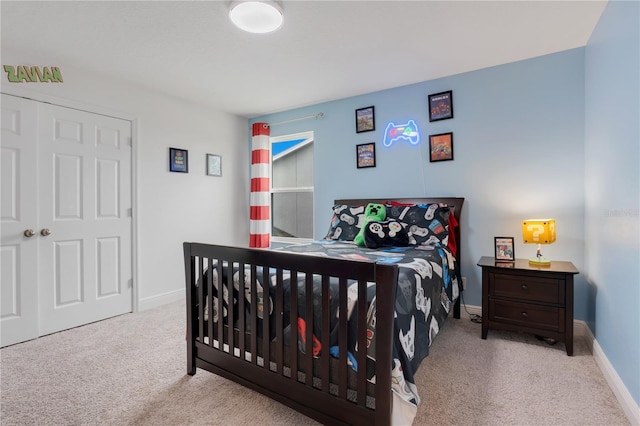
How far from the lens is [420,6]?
193cm

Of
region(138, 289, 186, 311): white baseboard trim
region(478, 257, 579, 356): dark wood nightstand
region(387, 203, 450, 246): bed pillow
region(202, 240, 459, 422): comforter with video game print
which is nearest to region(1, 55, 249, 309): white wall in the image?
region(138, 289, 186, 311): white baseboard trim

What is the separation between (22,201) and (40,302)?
855mm

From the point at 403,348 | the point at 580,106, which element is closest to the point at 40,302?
the point at 403,348

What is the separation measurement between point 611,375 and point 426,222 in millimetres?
1518

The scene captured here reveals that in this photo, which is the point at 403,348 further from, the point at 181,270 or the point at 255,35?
the point at 181,270

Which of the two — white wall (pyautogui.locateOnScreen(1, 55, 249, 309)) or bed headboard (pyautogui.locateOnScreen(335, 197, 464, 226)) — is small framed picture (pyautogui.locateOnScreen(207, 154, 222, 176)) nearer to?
white wall (pyautogui.locateOnScreen(1, 55, 249, 309))

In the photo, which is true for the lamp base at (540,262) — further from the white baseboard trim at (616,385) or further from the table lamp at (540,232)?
the white baseboard trim at (616,385)

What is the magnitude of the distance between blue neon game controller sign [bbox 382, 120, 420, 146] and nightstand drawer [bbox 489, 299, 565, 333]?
1733 mm

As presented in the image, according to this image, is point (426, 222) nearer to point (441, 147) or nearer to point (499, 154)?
point (441, 147)

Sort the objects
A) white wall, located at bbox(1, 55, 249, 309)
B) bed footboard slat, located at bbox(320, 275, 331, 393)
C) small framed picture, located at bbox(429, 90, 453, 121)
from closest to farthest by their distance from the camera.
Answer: bed footboard slat, located at bbox(320, 275, 331, 393) < white wall, located at bbox(1, 55, 249, 309) < small framed picture, located at bbox(429, 90, 453, 121)

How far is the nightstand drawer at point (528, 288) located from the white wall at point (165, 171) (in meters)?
3.26

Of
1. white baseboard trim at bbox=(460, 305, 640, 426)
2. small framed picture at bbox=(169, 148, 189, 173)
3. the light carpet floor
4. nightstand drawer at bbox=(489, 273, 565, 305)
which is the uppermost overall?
small framed picture at bbox=(169, 148, 189, 173)

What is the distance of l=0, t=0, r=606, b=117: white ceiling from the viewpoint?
6.41 feet

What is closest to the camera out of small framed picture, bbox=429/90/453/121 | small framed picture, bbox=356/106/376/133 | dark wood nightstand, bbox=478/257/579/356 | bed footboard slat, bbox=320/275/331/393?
bed footboard slat, bbox=320/275/331/393
